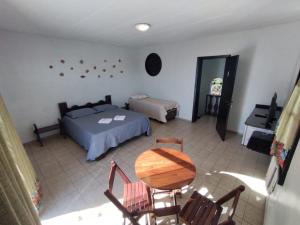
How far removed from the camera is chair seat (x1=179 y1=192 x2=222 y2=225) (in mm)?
1323

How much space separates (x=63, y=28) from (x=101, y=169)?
274 centimetres

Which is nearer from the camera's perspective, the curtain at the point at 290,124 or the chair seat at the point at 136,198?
the curtain at the point at 290,124

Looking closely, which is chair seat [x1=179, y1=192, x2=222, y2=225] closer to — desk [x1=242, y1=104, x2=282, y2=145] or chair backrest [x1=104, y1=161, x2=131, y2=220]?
chair backrest [x1=104, y1=161, x2=131, y2=220]

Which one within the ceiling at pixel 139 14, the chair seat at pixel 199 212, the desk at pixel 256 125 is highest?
the ceiling at pixel 139 14

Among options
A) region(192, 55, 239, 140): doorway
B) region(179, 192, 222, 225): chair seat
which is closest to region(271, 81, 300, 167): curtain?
region(179, 192, 222, 225): chair seat

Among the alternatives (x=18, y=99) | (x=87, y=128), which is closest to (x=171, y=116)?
(x=87, y=128)

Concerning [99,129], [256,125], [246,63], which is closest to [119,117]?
[99,129]

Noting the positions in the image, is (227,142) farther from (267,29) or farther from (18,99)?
(18,99)

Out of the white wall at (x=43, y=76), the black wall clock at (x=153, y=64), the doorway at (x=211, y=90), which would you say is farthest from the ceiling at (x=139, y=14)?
the black wall clock at (x=153, y=64)

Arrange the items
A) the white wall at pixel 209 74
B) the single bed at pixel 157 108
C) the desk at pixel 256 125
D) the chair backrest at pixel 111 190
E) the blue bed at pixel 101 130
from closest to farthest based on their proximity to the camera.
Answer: the chair backrest at pixel 111 190
the desk at pixel 256 125
the blue bed at pixel 101 130
the single bed at pixel 157 108
the white wall at pixel 209 74

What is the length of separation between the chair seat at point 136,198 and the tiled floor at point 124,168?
0.42 m

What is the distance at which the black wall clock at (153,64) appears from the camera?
16.3 ft

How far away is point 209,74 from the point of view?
4.94 metres

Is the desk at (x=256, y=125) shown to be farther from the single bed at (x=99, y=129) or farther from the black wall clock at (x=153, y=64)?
the black wall clock at (x=153, y=64)
